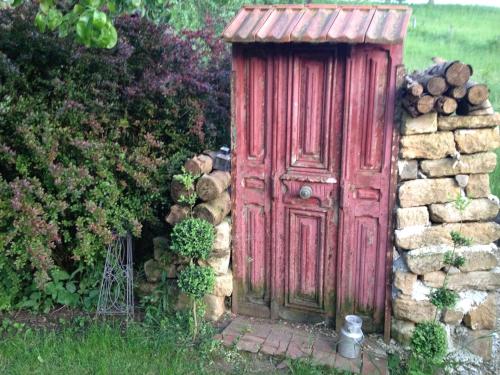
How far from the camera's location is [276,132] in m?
4.46

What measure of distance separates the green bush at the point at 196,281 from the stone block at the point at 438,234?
155 centimetres

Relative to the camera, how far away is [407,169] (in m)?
4.23

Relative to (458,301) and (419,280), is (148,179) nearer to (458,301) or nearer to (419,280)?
(419,280)

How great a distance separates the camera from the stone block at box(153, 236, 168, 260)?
4738 mm

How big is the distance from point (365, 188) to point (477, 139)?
0.93 m

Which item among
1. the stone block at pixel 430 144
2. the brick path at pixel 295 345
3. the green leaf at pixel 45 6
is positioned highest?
the green leaf at pixel 45 6

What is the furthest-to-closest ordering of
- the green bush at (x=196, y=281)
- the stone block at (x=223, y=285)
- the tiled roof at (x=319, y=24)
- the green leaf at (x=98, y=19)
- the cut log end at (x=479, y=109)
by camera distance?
1. the stone block at (x=223, y=285)
2. the green bush at (x=196, y=281)
3. the cut log end at (x=479, y=109)
4. the tiled roof at (x=319, y=24)
5. the green leaf at (x=98, y=19)

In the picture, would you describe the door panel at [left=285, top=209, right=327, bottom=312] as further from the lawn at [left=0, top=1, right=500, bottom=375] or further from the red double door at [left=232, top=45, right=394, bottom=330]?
the lawn at [left=0, top=1, right=500, bottom=375]

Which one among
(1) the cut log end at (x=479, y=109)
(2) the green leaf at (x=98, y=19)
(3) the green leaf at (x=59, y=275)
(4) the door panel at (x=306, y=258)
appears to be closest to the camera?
(2) the green leaf at (x=98, y=19)

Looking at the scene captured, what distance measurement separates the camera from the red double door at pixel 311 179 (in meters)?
4.23

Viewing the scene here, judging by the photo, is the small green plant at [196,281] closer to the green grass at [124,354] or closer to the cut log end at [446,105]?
the green grass at [124,354]

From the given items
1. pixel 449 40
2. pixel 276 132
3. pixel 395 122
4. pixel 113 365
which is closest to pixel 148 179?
pixel 276 132

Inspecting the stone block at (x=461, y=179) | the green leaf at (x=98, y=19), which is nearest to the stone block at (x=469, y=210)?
the stone block at (x=461, y=179)

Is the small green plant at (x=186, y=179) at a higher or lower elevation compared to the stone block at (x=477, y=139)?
lower
